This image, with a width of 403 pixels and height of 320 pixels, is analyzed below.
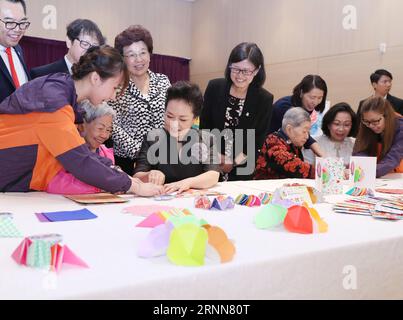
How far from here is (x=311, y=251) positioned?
2.81 feet

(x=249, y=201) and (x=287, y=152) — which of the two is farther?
(x=287, y=152)

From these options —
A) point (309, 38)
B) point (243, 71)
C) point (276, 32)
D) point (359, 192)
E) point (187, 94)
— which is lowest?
point (359, 192)

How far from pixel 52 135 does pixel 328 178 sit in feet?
3.39

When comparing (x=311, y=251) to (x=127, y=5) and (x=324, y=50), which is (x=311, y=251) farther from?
(x=127, y=5)

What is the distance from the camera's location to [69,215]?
3.59 ft

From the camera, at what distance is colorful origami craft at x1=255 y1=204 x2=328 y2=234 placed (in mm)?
1002

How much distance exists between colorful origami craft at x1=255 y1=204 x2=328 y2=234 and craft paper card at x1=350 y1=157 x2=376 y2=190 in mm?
876

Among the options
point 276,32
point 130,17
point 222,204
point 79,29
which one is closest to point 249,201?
point 222,204

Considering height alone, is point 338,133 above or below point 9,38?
below

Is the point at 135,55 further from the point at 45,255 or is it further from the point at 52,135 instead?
the point at 45,255

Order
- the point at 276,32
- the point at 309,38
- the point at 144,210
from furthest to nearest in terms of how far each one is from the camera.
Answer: the point at 276,32 < the point at 309,38 < the point at 144,210

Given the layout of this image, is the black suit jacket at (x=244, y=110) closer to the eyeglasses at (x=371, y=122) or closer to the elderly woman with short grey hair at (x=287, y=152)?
the elderly woman with short grey hair at (x=287, y=152)

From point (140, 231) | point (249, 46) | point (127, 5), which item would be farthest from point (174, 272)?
point (127, 5)

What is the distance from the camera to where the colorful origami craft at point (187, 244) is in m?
→ 0.74
